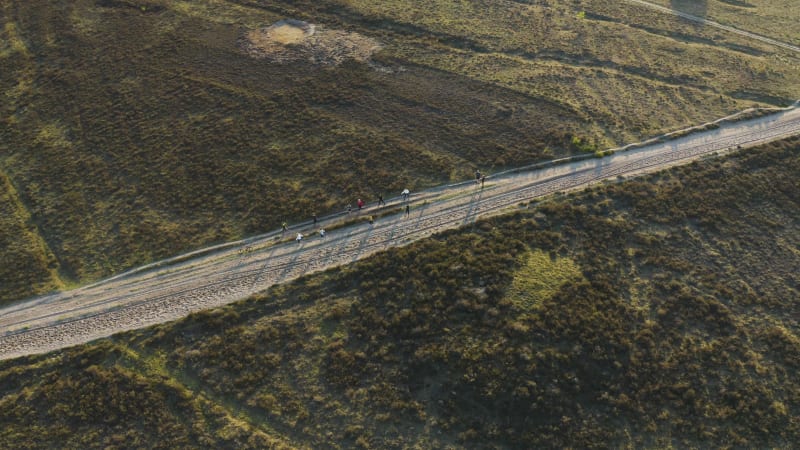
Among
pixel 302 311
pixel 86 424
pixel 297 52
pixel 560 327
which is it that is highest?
pixel 297 52

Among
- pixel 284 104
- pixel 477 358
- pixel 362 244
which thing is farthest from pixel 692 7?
pixel 477 358

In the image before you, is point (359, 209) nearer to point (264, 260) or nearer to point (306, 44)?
point (264, 260)

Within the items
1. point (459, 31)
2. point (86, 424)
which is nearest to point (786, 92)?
point (459, 31)

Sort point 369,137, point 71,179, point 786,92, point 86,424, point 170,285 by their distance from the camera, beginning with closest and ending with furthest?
1. point 86,424
2. point 170,285
3. point 71,179
4. point 369,137
5. point 786,92

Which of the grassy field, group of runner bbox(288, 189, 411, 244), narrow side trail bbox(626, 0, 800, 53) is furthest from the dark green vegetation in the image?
narrow side trail bbox(626, 0, 800, 53)

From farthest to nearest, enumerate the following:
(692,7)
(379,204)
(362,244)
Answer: (692,7) < (379,204) < (362,244)

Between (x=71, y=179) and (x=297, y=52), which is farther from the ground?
(x=297, y=52)

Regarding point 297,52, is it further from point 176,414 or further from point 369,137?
point 176,414

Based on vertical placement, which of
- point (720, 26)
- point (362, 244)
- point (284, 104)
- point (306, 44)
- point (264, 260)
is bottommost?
point (264, 260)
